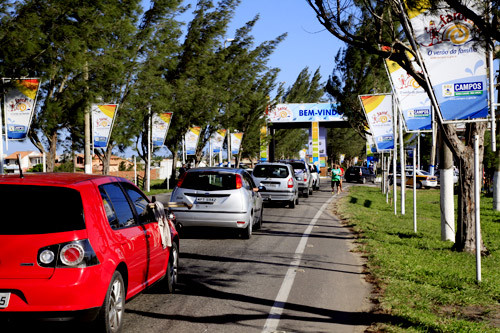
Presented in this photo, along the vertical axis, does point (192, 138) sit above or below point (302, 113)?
below

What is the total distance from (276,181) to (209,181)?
10029 millimetres

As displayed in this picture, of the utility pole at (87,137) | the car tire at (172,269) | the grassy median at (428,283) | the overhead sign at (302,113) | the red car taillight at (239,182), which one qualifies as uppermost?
the overhead sign at (302,113)

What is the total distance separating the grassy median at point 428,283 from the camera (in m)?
6.33

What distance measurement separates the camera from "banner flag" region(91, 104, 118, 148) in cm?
2372

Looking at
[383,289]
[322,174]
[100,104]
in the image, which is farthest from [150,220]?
[322,174]

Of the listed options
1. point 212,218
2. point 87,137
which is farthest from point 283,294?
point 87,137

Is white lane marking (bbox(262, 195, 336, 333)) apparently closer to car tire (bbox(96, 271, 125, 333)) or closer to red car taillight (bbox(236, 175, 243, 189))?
car tire (bbox(96, 271, 125, 333))

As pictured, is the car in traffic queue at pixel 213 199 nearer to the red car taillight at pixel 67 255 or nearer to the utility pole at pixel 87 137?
the red car taillight at pixel 67 255

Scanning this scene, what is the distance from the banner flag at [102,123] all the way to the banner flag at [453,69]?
16.6m

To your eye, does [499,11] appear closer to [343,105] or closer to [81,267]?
[81,267]

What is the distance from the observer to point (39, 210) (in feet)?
16.8

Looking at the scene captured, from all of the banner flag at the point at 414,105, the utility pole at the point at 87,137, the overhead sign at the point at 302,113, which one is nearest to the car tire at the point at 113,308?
the banner flag at the point at 414,105

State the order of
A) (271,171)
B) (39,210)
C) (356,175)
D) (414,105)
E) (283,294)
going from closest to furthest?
(39,210) < (283,294) < (414,105) < (271,171) < (356,175)

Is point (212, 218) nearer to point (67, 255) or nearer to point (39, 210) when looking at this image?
point (39, 210)
